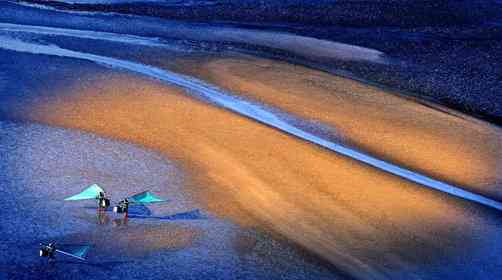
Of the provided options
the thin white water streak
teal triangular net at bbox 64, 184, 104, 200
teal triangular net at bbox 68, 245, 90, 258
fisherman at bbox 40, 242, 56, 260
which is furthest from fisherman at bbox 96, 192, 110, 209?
the thin white water streak

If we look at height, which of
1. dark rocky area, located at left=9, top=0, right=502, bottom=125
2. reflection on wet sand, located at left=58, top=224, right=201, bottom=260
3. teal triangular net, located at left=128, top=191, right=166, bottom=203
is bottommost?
reflection on wet sand, located at left=58, top=224, right=201, bottom=260

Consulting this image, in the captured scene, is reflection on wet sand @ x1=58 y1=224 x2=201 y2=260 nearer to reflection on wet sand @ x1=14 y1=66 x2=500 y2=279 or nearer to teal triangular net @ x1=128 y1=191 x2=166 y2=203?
reflection on wet sand @ x1=14 y1=66 x2=500 y2=279

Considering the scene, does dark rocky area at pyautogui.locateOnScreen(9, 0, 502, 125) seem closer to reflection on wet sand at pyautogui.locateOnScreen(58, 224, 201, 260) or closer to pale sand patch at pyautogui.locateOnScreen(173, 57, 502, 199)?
pale sand patch at pyautogui.locateOnScreen(173, 57, 502, 199)

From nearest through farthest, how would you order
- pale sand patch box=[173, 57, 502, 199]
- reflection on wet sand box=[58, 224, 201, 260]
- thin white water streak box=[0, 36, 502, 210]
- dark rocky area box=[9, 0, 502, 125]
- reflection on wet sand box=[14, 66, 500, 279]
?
1. reflection on wet sand box=[58, 224, 201, 260]
2. reflection on wet sand box=[14, 66, 500, 279]
3. thin white water streak box=[0, 36, 502, 210]
4. pale sand patch box=[173, 57, 502, 199]
5. dark rocky area box=[9, 0, 502, 125]

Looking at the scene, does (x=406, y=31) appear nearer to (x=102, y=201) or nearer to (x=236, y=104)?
(x=236, y=104)

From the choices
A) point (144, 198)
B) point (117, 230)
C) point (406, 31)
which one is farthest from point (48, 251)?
point (406, 31)

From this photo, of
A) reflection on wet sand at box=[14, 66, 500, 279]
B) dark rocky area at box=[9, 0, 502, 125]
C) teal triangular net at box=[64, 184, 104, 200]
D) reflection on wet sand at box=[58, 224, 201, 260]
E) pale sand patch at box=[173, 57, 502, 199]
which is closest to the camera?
reflection on wet sand at box=[58, 224, 201, 260]

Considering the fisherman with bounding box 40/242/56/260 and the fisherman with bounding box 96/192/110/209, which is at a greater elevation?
the fisherman with bounding box 96/192/110/209

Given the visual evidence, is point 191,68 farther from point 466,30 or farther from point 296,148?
point 466,30

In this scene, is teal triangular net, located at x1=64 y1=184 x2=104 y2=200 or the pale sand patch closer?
teal triangular net, located at x1=64 y1=184 x2=104 y2=200
